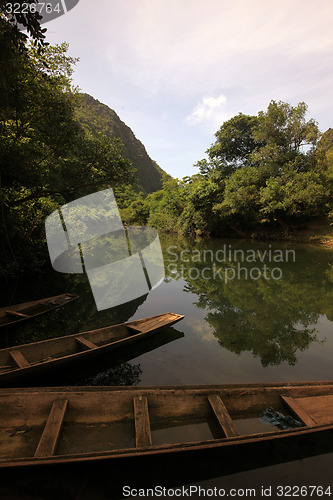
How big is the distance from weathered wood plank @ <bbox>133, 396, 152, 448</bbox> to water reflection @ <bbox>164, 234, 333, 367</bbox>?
8.91 ft

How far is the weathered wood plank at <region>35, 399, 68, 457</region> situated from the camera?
8.01 feet

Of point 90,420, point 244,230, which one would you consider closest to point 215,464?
point 90,420

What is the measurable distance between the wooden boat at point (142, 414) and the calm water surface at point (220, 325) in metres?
0.56

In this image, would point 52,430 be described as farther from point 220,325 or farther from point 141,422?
point 220,325

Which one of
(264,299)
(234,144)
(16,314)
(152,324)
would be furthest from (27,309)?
(234,144)

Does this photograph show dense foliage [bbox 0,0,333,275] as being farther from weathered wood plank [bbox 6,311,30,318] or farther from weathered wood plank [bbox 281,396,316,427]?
weathered wood plank [bbox 281,396,316,427]

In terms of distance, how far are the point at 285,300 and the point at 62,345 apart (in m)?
6.78

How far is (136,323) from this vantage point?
228 inches

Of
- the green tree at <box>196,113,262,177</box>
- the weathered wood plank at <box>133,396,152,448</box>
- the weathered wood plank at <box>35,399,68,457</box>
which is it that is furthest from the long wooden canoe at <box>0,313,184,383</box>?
the green tree at <box>196,113,262,177</box>

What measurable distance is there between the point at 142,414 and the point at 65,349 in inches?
101

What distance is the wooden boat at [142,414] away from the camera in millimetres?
2739

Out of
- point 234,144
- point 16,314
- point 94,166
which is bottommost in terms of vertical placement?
point 16,314

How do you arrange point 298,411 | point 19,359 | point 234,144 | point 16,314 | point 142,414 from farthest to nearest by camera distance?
point 234,144, point 16,314, point 19,359, point 298,411, point 142,414

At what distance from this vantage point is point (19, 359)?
13.5 ft
